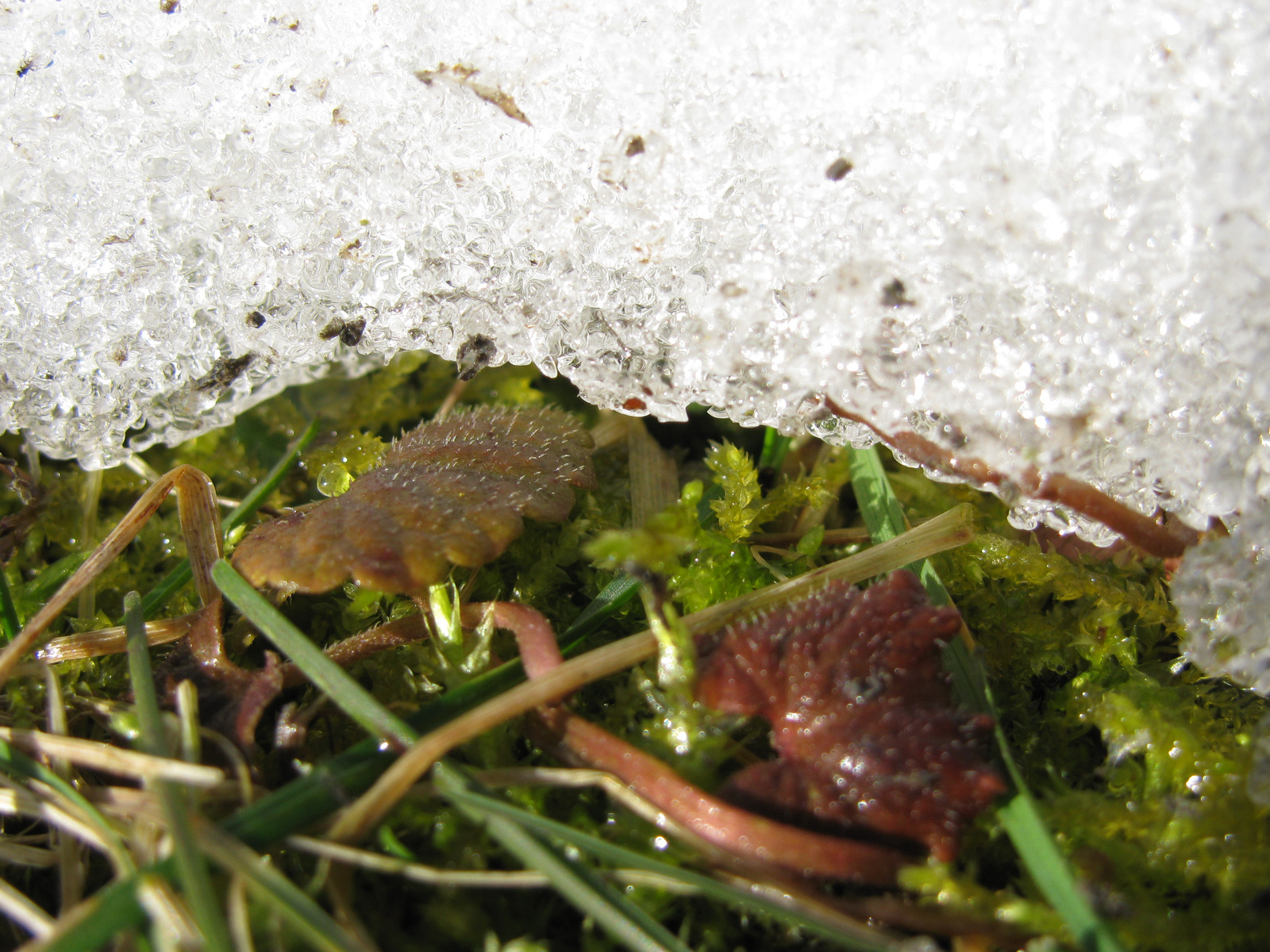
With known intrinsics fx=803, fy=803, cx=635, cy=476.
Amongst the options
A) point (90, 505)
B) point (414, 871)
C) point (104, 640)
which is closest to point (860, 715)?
point (414, 871)

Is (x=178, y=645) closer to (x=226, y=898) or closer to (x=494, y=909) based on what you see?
(x=226, y=898)

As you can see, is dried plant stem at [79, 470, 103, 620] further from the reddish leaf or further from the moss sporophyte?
the reddish leaf

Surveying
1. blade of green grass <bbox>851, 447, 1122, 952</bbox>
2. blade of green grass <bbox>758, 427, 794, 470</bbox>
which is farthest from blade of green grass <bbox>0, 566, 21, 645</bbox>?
blade of green grass <bbox>851, 447, 1122, 952</bbox>

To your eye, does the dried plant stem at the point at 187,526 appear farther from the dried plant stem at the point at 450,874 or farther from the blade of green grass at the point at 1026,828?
the blade of green grass at the point at 1026,828

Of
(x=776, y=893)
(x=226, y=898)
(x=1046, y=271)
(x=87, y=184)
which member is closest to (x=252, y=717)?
(x=226, y=898)

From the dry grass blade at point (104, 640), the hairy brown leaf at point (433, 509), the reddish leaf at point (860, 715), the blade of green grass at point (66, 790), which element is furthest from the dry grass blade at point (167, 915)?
the reddish leaf at point (860, 715)

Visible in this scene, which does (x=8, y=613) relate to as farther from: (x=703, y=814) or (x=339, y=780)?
(x=703, y=814)
